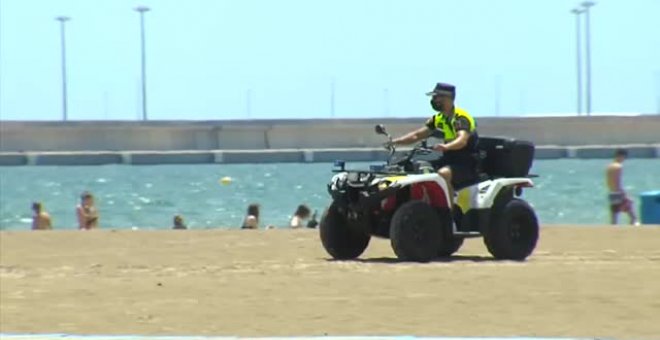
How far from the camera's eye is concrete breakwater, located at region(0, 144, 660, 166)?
102 m

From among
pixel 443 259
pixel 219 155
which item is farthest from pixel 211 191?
pixel 443 259

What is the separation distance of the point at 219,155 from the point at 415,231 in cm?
8577

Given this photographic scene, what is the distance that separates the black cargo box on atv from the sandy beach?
2.82ft

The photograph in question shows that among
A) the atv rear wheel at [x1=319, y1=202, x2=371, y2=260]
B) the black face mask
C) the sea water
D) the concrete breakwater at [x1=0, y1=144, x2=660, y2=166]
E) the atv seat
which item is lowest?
the sea water

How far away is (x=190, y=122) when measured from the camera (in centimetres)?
10175

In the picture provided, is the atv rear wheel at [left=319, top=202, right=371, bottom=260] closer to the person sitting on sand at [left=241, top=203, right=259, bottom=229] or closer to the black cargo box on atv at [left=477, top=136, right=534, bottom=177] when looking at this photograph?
the black cargo box on atv at [left=477, top=136, right=534, bottom=177]

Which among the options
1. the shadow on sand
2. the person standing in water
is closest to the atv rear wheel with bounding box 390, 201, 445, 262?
the shadow on sand

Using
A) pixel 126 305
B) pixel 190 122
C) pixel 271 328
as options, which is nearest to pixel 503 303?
pixel 271 328

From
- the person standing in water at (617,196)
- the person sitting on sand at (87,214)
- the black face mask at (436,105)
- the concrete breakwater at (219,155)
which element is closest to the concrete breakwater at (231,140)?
the concrete breakwater at (219,155)

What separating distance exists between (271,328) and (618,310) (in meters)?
2.46

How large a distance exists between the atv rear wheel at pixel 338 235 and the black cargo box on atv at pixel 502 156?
1.31m

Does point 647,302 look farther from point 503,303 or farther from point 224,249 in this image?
point 224,249

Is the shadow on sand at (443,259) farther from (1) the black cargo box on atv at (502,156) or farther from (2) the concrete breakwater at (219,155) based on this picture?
(2) the concrete breakwater at (219,155)

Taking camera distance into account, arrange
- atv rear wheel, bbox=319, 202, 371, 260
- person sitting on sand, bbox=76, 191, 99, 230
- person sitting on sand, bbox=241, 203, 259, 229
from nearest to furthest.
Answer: atv rear wheel, bbox=319, 202, 371, 260, person sitting on sand, bbox=241, 203, 259, 229, person sitting on sand, bbox=76, 191, 99, 230
